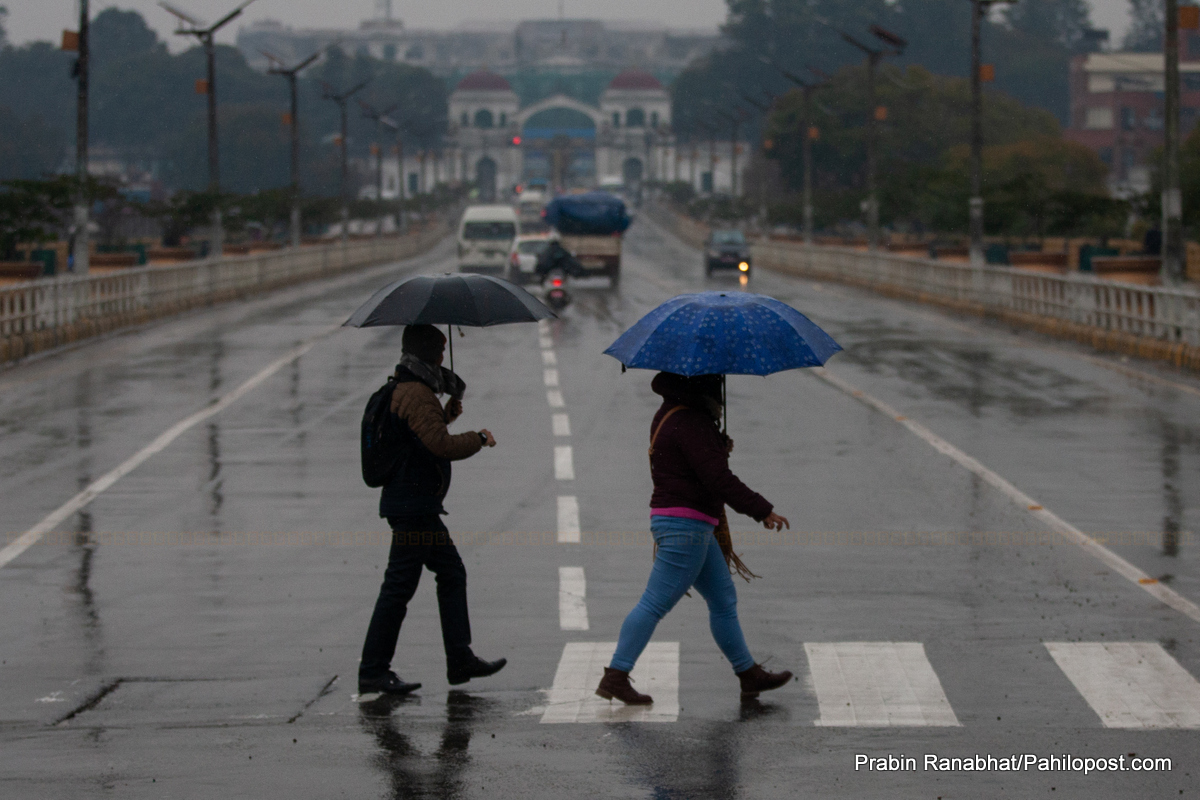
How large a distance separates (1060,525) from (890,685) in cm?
444

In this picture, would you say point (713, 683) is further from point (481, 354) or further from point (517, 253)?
point (517, 253)

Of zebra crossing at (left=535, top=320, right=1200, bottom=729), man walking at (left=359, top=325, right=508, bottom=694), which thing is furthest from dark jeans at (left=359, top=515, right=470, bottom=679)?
zebra crossing at (left=535, top=320, right=1200, bottom=729)

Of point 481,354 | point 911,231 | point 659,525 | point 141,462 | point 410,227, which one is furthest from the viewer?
point 410,227

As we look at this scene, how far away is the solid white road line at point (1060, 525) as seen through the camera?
9.44 m

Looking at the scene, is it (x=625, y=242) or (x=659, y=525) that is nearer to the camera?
(x=659, y=525)

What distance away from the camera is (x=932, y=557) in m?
10.7

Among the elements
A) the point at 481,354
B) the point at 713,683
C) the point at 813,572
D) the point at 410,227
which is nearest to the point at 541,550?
the point at 813,572

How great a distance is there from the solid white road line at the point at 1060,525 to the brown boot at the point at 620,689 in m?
3.28

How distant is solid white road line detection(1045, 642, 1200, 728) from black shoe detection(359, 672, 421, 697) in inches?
113

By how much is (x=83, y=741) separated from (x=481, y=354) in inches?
775

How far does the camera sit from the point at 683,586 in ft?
24.0

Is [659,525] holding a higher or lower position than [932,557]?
higher

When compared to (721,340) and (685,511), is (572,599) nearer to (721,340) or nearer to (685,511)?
(685,511)

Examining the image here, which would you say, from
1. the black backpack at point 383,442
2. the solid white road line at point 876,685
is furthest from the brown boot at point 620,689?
the black backpack at point 383,442
